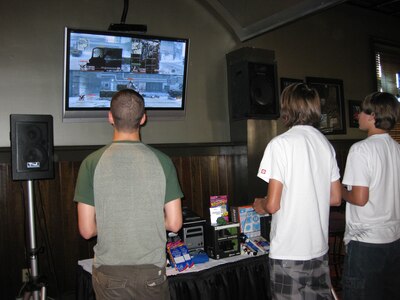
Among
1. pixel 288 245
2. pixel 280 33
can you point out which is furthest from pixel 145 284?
pixel 280 33

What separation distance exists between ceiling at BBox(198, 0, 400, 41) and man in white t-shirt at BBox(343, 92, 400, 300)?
1.64 metres

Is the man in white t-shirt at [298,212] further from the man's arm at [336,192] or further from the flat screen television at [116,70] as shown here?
the flat screen television at [116,70]

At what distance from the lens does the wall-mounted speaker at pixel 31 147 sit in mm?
2635

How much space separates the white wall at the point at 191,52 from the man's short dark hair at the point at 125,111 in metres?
2.01

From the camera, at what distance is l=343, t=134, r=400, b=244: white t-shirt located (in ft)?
6.07

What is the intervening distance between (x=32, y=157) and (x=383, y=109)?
7.67 ft

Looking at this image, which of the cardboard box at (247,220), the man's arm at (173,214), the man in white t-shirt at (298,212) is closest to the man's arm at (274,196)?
the man in white t-shirt at (298,212)

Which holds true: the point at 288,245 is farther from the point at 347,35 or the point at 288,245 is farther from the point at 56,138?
the point at 347,35

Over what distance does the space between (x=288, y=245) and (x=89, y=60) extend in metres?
2.40

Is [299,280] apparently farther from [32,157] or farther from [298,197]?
[32,157]

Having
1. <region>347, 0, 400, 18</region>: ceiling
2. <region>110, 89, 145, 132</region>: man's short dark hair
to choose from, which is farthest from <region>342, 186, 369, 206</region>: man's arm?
<region>347, 0, 400, 18</region>: ceiling

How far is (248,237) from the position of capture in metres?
2.80

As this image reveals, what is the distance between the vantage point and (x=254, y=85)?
3.89 m

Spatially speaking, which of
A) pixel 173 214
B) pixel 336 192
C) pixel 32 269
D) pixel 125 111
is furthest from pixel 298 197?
pixel 32 269
